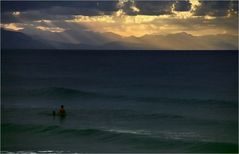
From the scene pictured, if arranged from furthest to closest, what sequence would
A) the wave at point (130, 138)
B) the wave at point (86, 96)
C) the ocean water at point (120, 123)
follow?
the wave at point (86, 96) → the ocean water at point (120, 123) → the wave at point (130, 138)

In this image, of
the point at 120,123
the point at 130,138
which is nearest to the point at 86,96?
the point at 120,123

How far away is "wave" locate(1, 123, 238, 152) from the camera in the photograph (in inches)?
842

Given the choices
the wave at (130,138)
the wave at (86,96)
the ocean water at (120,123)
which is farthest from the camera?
the wave at (86,96)

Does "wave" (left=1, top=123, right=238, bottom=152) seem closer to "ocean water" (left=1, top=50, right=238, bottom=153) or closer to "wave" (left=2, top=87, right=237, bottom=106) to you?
"ocean water" (left=1, top=50, right=238, bottom=153)

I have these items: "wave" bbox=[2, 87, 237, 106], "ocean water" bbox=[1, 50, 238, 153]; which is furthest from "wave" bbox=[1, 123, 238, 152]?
"wave" bbox=[2, 87, 237, 106]

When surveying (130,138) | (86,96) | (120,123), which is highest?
(130,138)

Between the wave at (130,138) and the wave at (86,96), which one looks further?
the wave at (86,96)

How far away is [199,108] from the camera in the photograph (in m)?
35.0

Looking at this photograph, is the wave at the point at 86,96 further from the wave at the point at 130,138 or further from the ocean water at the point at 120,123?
the wave at the point at 130,138

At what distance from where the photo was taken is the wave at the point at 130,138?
21391 millimetres

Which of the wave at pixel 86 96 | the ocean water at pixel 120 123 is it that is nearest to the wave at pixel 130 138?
the ocean water at pixel 120 123

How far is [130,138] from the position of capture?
23047mm

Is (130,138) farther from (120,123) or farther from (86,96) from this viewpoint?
(86,96)

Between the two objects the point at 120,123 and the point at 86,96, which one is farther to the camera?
the point at 86,96
